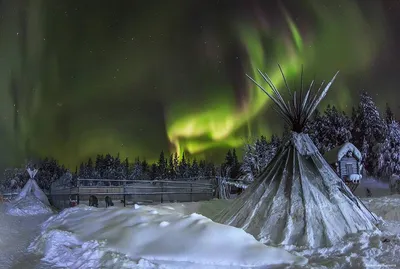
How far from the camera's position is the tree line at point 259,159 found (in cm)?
888

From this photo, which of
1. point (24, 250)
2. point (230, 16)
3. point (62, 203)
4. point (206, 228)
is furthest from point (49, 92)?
point (206, 228)

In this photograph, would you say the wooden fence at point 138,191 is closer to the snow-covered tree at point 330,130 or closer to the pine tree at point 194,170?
the pine tree at point 194,170

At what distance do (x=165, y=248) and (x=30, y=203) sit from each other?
28.6 feet

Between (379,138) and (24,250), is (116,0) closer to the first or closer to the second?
(379,138)

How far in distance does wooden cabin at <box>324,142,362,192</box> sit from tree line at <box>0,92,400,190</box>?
0.24 metres

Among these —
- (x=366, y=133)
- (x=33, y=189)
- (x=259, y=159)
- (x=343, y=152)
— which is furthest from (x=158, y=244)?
(x=33, y=189)

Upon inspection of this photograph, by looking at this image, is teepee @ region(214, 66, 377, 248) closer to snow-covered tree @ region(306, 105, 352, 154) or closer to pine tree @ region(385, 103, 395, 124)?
snow-covered tree @ region(306, 105, 352, 154)

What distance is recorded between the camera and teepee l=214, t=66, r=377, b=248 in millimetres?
2611

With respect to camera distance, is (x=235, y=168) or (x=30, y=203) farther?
(x=235, y=168)

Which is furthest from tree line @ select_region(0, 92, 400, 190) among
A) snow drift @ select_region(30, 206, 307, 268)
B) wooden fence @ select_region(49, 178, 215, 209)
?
snow drift @ select_region(30, 206, 307, 268)

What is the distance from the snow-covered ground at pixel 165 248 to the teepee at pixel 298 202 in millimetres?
187

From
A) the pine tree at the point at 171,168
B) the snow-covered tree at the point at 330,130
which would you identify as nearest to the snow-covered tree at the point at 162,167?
the pine tree at the point at 171,168

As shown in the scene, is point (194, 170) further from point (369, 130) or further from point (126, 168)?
point (369, 130)

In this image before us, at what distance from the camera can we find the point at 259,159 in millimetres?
11117
